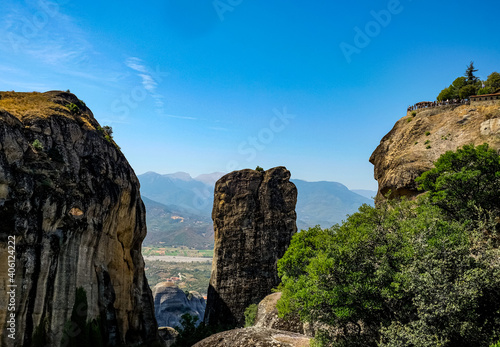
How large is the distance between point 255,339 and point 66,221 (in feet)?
66.3

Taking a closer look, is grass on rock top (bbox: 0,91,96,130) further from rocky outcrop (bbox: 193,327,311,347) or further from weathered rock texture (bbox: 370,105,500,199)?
weathered rock texture (bbox: 370,105,500,199)

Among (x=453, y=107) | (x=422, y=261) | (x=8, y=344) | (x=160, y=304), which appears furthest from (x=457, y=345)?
(x=160, y=304)

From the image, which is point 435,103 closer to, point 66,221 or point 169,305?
point 66,221

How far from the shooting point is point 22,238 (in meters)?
26.7

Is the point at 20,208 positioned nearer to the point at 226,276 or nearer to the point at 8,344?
the point at 8,344

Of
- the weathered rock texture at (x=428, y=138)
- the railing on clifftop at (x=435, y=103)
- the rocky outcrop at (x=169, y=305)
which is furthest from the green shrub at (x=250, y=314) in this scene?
the rocky outcrop at (x=169, y=305)

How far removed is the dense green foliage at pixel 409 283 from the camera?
56.7 ft

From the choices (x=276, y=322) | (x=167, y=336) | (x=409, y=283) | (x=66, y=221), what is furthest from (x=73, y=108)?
(x=409, y=283)

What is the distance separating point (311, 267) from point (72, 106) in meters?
32.0

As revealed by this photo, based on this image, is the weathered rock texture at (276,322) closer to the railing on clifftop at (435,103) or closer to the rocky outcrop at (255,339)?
the rocky outcrop at (255,339)

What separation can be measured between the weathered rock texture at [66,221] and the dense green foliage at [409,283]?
19.6 m

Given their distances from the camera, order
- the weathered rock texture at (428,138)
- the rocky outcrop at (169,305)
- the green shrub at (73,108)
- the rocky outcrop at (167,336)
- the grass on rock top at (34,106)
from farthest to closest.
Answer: the rocky outcrop at (169,305)
the rocky outcrop at (167,336)
the weathered rock texture at (428,138)
the green shrub at (73,108)
the grass on rock top at (34,106)

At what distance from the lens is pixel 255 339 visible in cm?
2097

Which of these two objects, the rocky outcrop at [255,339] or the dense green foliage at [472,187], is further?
the dense green foliage at [472,187]
